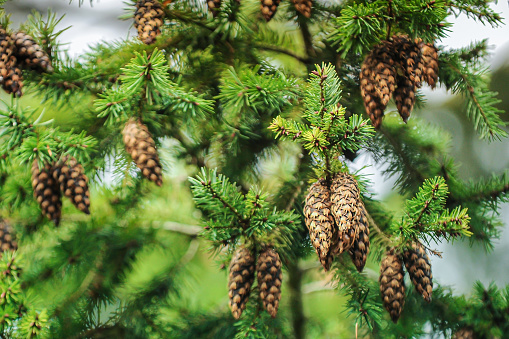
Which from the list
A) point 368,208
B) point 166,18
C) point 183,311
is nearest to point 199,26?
point 166,18

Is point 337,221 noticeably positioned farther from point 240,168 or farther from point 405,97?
point 240,168

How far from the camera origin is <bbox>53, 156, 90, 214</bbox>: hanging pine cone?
723mm

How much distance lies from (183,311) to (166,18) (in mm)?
758

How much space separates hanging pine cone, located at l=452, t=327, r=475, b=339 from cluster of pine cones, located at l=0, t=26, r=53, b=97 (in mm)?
1023

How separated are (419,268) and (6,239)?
0.81 metres

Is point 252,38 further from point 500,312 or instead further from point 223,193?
point 500,312

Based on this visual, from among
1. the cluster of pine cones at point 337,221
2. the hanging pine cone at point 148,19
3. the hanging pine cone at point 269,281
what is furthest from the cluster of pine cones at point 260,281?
the hanging pine cone at point 148,19

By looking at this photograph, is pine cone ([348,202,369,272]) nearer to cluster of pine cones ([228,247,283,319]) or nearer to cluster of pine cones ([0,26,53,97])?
cluster of pine cones ([228,247,283,319])

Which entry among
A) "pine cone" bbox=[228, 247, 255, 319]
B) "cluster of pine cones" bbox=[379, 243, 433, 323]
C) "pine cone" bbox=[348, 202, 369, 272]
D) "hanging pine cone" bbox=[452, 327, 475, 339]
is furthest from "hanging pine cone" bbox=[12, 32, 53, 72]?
"hanging pine cone" bbox=[452, 327, 475, 339]

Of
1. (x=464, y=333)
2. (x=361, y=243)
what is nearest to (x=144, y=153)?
(x=361, y=243)

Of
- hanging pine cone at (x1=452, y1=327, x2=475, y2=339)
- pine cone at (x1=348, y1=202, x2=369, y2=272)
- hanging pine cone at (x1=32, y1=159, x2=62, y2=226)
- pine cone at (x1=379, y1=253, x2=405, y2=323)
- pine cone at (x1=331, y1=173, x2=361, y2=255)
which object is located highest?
hanging pine cone at (x1=32, y1=159, x2=62, y2=226)

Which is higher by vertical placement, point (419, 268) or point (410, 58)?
point (410, 58)

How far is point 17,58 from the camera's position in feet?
2.56

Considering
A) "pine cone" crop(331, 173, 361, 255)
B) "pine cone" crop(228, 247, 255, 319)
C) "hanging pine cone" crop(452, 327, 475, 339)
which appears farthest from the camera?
"hanging pine cone" crop(452, 327, 475, 339)
